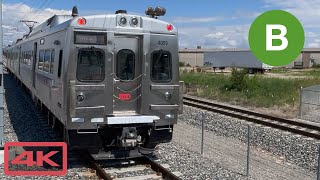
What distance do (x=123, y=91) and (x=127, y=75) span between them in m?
0.37

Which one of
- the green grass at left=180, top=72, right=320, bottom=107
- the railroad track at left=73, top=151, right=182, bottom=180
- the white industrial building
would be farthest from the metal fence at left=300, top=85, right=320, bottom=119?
the white industrial building

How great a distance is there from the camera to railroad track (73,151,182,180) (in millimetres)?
7766

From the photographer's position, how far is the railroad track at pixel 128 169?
7.77 metres

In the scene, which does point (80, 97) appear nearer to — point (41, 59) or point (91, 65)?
point (91, 65)

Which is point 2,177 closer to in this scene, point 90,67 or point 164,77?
point 90,67

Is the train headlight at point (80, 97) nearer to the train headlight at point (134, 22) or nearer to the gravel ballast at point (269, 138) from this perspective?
the train headlight at point (134, 22)


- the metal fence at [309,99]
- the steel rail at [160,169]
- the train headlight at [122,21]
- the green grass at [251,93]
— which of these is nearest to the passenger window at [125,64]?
the train headlight at [122,21]

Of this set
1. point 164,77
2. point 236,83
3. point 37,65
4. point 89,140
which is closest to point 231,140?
point 164,77

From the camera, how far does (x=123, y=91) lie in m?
8.50

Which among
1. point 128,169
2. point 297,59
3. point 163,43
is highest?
point 297,59

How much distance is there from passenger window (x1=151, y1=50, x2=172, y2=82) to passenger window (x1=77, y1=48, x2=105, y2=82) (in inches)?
46.1

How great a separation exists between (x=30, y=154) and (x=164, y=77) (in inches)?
139

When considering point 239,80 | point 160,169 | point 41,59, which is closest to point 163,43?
point 160,169

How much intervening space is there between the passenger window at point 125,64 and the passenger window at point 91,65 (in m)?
0.39
